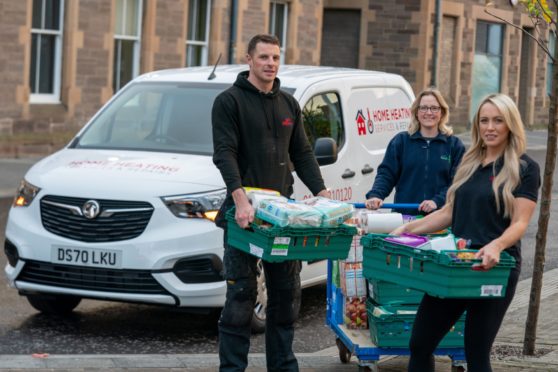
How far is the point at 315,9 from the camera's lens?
33594mm

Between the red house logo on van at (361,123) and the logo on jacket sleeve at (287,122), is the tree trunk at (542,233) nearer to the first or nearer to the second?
the logo on jacket sleeve at (287,122)

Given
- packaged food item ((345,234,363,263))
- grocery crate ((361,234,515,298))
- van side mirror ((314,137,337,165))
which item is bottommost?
packaged food item ((345,234,363,263))

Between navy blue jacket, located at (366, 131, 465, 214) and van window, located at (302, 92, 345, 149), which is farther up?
van window, located at (302, 92, 345, 149)

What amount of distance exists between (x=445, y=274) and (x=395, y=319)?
174 centimetres

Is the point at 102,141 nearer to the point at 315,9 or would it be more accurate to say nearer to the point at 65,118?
the point at 65,118

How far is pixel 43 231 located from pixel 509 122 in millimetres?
3938

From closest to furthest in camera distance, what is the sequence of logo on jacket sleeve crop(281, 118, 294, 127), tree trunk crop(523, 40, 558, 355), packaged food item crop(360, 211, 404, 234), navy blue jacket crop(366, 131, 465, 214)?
1. logo on jacket sleeve crop(281, 118, 294, 127)
2. packaged food item crop(360, 211, 404, 234)
3. tree trunk crop(523, 40, 558, 355)
4. navy blue jacket crop(366, 131, 465, 214)

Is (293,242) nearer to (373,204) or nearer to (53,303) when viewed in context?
(373,204)

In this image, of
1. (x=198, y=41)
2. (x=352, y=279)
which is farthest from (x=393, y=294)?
(x=198, y=41)

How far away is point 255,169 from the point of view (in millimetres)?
6770

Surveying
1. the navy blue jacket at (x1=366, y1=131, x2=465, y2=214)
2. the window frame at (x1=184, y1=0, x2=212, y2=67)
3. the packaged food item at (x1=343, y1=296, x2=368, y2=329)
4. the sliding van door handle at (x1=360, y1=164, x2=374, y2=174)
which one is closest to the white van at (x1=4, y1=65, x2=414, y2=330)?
the sliding van door handle at (x1=360, y1=164, x2=374, y2=174)

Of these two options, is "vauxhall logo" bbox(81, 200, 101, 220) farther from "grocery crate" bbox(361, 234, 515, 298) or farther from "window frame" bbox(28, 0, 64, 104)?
"window frame" bbox(28, 0, 64, 104)

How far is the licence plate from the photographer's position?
27.7 feet

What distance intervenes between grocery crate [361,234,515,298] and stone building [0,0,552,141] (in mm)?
8724
